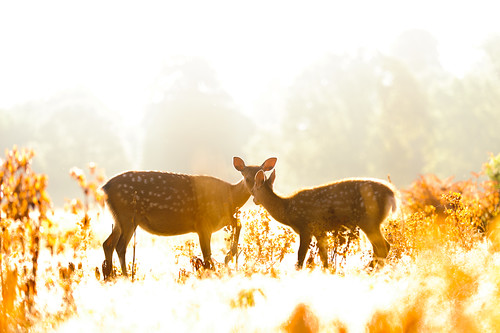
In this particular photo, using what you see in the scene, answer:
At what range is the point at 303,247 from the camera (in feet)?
27.7

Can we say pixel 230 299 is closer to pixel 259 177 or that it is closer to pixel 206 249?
pixel 206 249

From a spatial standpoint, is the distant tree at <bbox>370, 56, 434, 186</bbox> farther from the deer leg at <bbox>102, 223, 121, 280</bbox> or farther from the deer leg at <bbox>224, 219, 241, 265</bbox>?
the deer leg at <bbox>102, 223, 121, 280</bbox>

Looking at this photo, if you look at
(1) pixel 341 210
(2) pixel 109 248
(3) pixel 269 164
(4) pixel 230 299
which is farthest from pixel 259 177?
(4) pixel 230 299

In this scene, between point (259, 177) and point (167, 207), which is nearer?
point (167, 207)

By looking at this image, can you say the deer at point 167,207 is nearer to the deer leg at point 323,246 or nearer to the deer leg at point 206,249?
the deer leg at point 206,249

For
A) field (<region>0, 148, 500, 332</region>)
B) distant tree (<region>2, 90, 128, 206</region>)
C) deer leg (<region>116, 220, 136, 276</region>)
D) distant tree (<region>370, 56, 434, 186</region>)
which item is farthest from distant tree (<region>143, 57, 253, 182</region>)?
field (<region>0, 148, 500, 332</region>)

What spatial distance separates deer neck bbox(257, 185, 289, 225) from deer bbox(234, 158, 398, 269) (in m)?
0.16

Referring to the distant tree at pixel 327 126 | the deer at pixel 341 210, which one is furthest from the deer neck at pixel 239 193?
the distant tree at pixel 327 126

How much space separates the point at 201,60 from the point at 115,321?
162ft

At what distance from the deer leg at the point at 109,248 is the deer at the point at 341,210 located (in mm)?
1963

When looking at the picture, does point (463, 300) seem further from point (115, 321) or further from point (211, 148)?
point (211, 148)

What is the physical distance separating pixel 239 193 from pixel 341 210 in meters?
1.46

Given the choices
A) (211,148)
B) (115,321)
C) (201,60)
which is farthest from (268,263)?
(201,60)

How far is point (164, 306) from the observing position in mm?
4879
